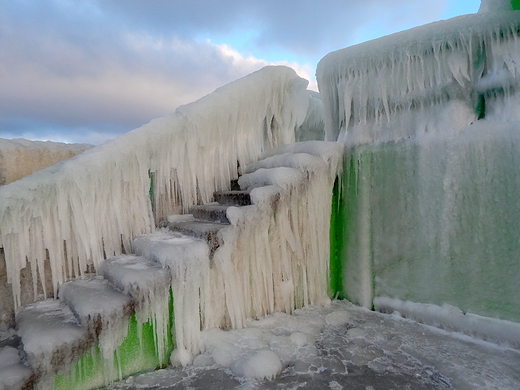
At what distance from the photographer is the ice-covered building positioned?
279 centimetres

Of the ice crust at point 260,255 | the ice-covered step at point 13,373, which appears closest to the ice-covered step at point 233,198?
the ice crust at point 260,255

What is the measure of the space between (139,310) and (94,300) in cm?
35

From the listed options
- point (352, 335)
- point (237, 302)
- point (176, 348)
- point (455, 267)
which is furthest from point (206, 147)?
point (455, 267)

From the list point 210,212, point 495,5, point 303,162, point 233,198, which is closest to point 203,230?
point 210,212

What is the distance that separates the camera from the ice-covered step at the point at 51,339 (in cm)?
222

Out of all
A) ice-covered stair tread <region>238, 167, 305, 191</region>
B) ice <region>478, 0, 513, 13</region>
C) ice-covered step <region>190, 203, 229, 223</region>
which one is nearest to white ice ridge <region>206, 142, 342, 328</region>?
ice-covered stair tread <region>238, 167, 305, 191</region>

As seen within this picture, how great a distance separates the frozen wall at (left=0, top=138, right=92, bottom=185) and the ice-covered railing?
0.62 metres

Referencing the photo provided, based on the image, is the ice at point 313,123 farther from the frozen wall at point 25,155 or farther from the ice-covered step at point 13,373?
the ice-covered step at point 13,373

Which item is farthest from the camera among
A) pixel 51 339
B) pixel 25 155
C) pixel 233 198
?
pixel 233 198

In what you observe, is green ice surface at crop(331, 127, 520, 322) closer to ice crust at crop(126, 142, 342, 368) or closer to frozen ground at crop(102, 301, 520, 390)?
ice crust at crop(126, 142, 342, 368)

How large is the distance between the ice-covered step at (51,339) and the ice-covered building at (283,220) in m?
0.01

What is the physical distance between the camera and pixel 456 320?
3314mm

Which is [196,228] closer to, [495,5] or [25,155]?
[25,155]

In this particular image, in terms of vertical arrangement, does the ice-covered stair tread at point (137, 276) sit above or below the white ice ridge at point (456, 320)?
above
